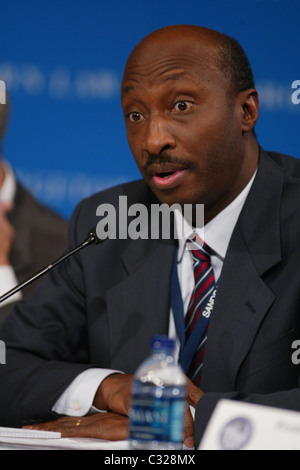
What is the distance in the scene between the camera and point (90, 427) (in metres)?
1.72

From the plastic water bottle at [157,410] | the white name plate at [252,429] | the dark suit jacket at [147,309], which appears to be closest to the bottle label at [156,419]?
the plastic water bottle at [157,410]

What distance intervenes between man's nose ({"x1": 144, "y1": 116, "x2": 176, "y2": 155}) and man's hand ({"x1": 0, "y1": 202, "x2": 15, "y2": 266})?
41.8 inches

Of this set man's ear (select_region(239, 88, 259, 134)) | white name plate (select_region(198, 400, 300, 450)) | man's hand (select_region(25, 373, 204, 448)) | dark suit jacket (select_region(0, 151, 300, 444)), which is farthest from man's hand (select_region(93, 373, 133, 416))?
man's ear (select_region(239, 88, 259, 134))

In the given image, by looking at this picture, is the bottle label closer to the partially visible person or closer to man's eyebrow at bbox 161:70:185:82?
man's eyebrow at bbox 161:70:185:82

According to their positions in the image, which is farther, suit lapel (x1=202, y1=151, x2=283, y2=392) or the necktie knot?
the necktie knot

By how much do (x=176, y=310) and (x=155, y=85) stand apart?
72 cm

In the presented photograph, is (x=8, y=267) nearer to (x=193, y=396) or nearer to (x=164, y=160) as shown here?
(x=164, y=160)

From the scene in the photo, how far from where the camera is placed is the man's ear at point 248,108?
226cm

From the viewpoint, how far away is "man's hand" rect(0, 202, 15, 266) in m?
2.90

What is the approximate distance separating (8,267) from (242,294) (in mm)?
1223

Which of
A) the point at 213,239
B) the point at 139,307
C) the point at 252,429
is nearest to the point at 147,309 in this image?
the point at 139,307

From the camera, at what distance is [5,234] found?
2.92 m

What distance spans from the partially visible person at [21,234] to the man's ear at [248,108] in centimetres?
98

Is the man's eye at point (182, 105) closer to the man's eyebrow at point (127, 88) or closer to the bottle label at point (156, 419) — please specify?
the man's eyebrow at point (127, 88)
